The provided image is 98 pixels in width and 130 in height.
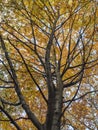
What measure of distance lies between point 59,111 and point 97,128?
7643mm

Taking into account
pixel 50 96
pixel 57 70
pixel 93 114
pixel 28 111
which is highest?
pixel 93 114

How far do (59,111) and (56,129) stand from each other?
1.26ft

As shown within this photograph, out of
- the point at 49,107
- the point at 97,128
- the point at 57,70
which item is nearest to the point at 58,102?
the point at 49,107

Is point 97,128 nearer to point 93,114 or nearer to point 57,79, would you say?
point 93,114

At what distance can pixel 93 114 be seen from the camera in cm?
1209

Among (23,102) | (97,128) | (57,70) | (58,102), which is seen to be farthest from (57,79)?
(97,128)

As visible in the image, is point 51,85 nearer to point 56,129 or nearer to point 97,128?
point 56,129

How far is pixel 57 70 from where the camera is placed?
5.05 meters

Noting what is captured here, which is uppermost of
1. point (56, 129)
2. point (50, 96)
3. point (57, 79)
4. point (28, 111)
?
point (57, 79)

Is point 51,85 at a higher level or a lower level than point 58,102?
higher

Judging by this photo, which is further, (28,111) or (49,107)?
(49,107)

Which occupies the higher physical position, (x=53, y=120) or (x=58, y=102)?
(x=58, y=102)

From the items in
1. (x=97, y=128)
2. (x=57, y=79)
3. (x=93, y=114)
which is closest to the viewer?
(x=57, y=79)

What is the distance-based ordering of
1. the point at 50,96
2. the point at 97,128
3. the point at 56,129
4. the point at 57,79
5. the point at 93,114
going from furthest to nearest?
the point at 93,114 → the point at 97,128 → the point at 57,79 → the point at 50,96 → the point at 56,129
